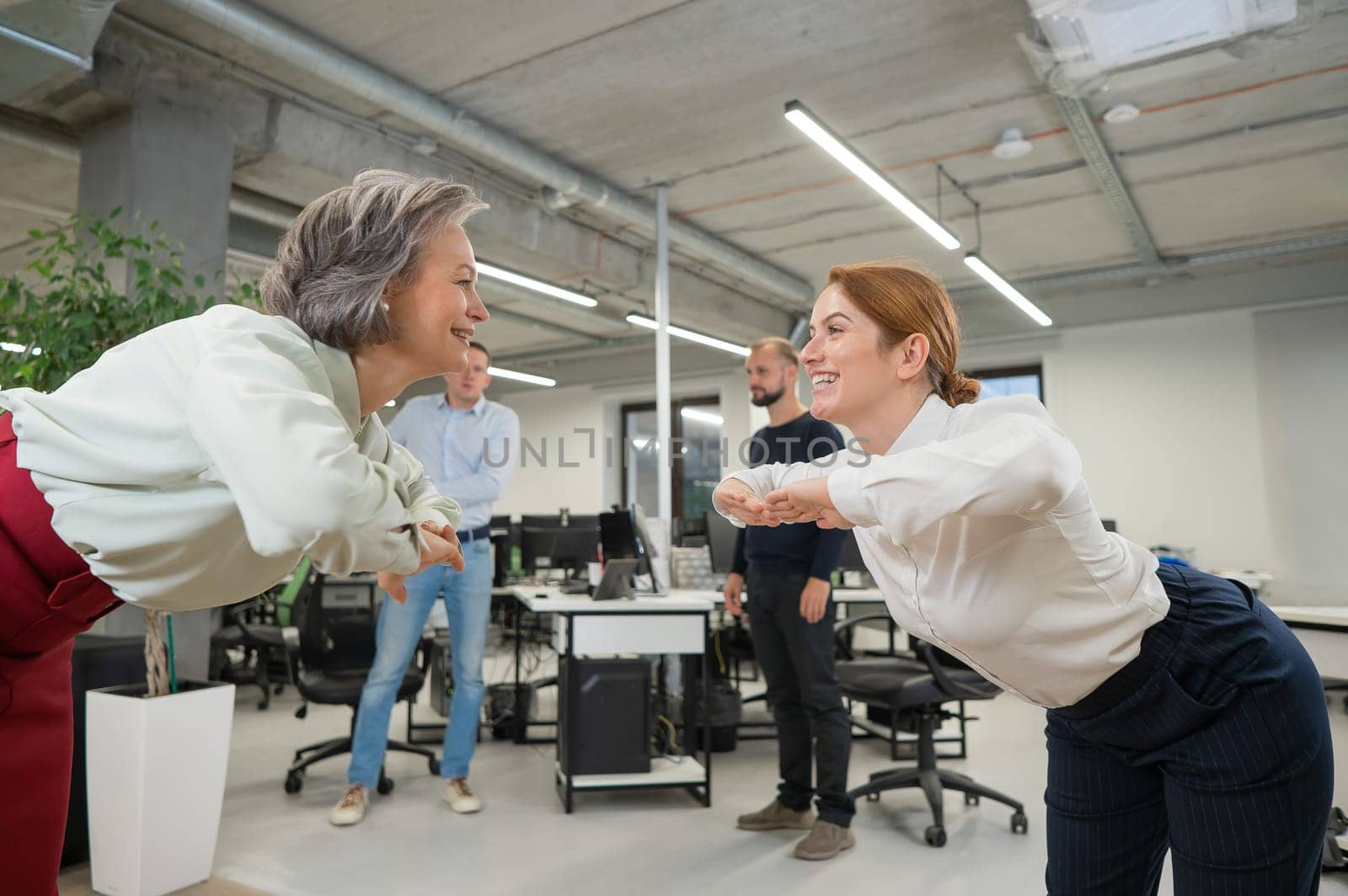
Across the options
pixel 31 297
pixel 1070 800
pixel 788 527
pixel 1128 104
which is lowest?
pixel 1070 800

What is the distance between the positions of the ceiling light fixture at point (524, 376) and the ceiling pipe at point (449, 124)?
12.5ft

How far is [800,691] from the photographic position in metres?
3.29

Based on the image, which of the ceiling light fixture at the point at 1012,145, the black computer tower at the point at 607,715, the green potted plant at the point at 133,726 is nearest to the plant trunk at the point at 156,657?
the green potted plant at the point at 133,726

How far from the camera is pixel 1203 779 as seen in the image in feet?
3.73

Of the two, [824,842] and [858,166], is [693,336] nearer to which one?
[858,166]

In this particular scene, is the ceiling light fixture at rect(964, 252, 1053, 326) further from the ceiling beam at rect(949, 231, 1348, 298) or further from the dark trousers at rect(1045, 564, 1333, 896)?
the dark trousers at rect(1045, 564, 1333, 896)

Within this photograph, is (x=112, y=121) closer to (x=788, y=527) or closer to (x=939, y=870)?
(x=788, y=527)

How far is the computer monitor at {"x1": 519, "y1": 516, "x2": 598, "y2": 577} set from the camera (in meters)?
6.69

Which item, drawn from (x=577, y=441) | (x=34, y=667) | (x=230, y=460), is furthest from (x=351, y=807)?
(x=577, y=441)

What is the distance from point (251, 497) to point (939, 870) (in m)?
2.81

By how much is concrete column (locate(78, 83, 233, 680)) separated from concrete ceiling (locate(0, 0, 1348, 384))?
8.9 inches

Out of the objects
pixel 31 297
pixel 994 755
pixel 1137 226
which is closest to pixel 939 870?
pixel 994 755

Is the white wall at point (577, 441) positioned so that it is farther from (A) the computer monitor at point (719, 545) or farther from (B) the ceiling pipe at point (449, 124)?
(A) the computer monitor at point (719, 545)

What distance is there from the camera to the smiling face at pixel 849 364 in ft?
4.56
